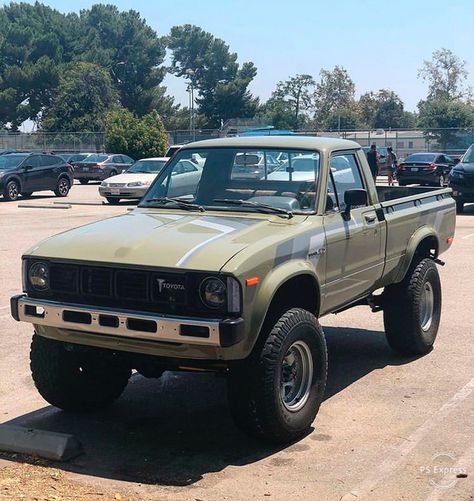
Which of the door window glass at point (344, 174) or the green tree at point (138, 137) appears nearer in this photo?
the door window glass at point (344, 174)

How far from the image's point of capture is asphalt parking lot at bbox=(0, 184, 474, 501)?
477 centimetres

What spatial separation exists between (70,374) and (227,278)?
1.65 m

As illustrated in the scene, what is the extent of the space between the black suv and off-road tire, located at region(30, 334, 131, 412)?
21.4m

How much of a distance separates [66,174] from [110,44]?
248 feet

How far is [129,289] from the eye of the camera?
16.8 ft

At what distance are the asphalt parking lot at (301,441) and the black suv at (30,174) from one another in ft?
63.1

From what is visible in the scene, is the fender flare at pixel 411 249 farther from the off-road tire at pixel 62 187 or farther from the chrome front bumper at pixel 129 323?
the off-road tire at pixel 62 187

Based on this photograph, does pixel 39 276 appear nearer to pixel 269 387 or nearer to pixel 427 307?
pixel 269 387

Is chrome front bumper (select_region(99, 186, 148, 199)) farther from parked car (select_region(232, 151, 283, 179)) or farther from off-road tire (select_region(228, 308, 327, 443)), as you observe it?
off-road tire (select_region(228, 308, 327, 443))

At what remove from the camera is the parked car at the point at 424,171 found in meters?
32.3

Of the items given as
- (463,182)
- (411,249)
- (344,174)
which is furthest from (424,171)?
(344,174)

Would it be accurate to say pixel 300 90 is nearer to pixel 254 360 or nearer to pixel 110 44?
pixel 110 44

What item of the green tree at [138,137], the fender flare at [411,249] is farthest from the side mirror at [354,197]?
the green tree at [138,137]

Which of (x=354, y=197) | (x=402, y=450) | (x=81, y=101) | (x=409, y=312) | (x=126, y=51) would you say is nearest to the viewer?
(x=402, y=450)
